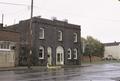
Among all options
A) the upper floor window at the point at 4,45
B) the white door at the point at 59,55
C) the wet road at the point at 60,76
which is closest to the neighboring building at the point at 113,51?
the white door at the point at 59,55

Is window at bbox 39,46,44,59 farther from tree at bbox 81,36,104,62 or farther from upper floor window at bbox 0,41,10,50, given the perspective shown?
tree at bbox 81,36,104,62

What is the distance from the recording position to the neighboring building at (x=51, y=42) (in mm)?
47781

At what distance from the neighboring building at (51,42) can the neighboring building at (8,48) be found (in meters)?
2.77

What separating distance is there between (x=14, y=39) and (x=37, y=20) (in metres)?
5.64

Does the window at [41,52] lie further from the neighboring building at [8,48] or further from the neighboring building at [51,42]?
the neighboring building at [8,48]

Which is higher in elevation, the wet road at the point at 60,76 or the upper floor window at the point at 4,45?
the upper floor window at the point at 4,45

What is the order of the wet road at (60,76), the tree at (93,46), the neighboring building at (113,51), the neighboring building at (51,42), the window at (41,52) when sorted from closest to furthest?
the wet road at (60,76)
the neighboring building at (51,42)
the window at (41,52)
the tree at (93,46)
the neighboring building at (113,51)

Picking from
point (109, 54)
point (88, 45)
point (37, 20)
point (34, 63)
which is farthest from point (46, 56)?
point (109, 54)

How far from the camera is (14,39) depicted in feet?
146

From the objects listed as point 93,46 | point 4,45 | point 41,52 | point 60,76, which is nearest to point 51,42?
point 41,52

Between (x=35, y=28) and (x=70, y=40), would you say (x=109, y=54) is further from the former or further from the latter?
(x=35, y=28)

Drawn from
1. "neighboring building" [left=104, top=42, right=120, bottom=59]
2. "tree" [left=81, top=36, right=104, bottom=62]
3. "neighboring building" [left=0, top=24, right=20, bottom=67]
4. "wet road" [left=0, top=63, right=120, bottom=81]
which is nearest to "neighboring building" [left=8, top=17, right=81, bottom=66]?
"neighboring building" [left=0, top=24, right=20, bottom=67]

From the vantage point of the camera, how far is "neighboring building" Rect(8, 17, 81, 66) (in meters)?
47.8

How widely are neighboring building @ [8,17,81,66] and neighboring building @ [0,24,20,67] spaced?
2774 millimetres
